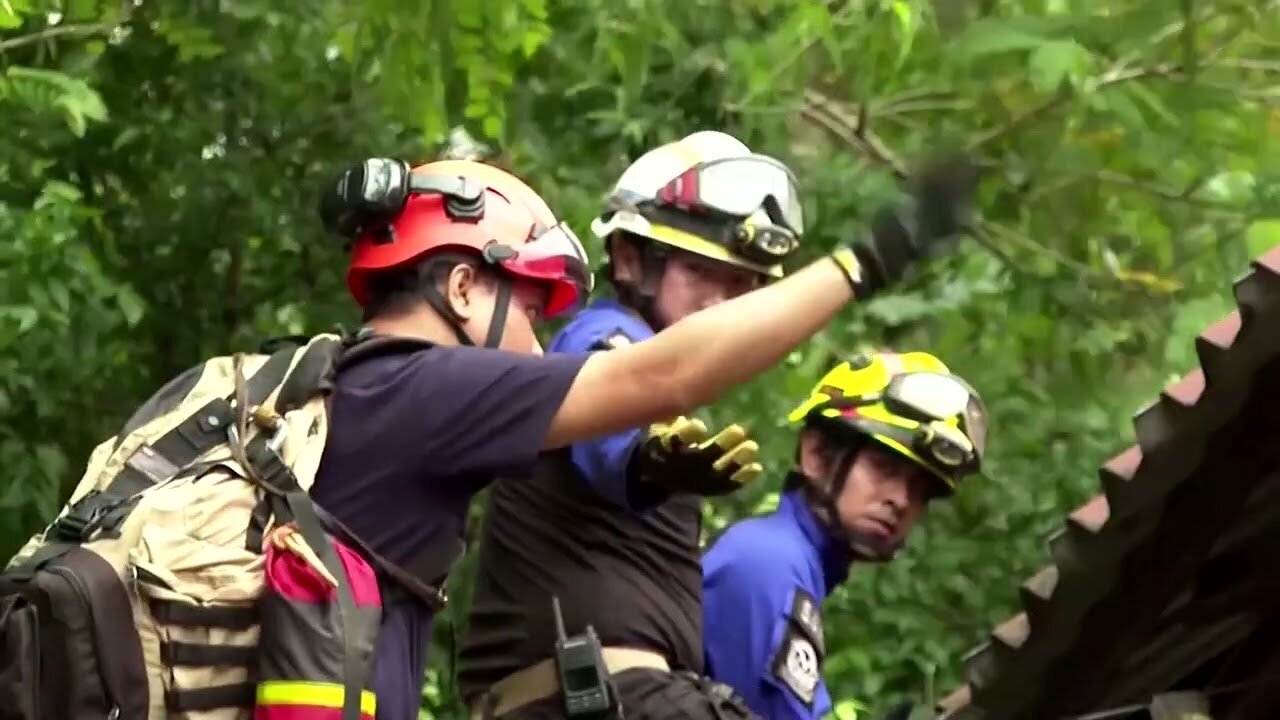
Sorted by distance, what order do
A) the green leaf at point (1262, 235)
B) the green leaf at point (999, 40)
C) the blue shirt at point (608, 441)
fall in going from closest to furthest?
the blue shirt at point (608, 441)
the green leaf at point (999, 40)
the green leaf at point (1262, 235)

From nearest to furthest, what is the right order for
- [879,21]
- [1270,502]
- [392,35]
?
[1270,502]
[392,35]
[879,21]

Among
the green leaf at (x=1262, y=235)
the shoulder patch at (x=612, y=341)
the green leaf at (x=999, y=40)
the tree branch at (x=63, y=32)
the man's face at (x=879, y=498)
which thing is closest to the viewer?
the shoulder patch at (x=612, y=341)

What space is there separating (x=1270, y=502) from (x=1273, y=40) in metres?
1.94

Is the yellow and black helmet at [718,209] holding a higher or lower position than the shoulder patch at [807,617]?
higher

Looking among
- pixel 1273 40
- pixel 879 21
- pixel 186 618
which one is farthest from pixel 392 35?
pixel 1273 40

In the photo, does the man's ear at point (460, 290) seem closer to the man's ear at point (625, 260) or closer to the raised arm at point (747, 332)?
the raised arm at point (747, 332)

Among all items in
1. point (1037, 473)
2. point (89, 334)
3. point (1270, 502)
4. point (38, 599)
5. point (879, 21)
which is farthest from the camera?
point (1037, 473)

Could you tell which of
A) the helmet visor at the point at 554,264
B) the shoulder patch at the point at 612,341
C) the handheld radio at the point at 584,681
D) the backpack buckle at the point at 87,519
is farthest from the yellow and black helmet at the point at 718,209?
the backpack buckle at the point at 87,519

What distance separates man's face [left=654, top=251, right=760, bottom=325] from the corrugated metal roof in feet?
2.83

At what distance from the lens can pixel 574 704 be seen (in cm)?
335

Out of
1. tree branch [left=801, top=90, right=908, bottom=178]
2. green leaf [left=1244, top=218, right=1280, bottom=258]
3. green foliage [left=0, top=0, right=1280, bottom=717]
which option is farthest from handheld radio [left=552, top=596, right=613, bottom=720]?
tree branch [left=801, top=90, right=908, bottom=178]

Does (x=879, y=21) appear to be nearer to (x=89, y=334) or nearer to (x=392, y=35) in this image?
(x=392, y=35)

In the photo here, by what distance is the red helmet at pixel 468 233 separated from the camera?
9.94 ft

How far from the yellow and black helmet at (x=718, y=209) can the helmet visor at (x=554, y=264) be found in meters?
0.52
